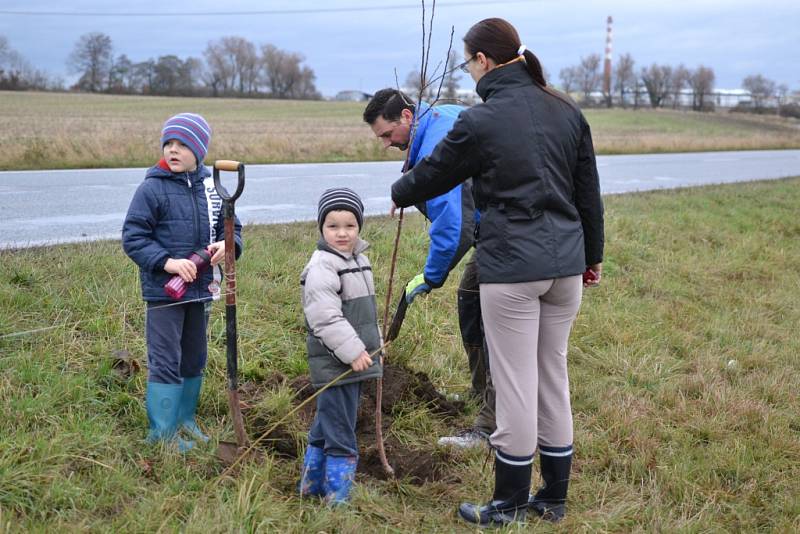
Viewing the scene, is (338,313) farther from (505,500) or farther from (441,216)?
(505,500)

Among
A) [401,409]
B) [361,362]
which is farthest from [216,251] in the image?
[401,409]

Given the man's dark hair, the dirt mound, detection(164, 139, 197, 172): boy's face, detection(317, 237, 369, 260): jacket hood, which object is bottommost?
the dirt mound

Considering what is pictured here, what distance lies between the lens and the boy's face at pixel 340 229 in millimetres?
3275

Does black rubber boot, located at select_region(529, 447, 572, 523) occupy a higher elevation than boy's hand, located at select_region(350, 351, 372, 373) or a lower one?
lower

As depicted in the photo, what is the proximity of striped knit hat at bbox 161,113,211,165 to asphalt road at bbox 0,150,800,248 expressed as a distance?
11.1ft

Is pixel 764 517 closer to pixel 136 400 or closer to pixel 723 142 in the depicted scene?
pixel 136 400

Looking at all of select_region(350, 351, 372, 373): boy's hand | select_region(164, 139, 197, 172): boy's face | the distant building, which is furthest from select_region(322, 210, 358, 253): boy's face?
the distant building

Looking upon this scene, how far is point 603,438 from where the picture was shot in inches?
173

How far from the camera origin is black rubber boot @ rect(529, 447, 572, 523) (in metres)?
3.43

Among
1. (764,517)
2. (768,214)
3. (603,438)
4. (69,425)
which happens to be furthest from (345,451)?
(768,214)

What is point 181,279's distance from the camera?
3.59 metres

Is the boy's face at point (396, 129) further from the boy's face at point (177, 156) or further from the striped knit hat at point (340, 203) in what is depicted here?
the boy's face at point (177, 156)

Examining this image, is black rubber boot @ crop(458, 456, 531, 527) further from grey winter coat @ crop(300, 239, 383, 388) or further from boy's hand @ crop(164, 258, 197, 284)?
boy's hand @ crop(164, 258, 197, 284)

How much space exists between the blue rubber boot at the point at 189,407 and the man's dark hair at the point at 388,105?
162 centimetres
